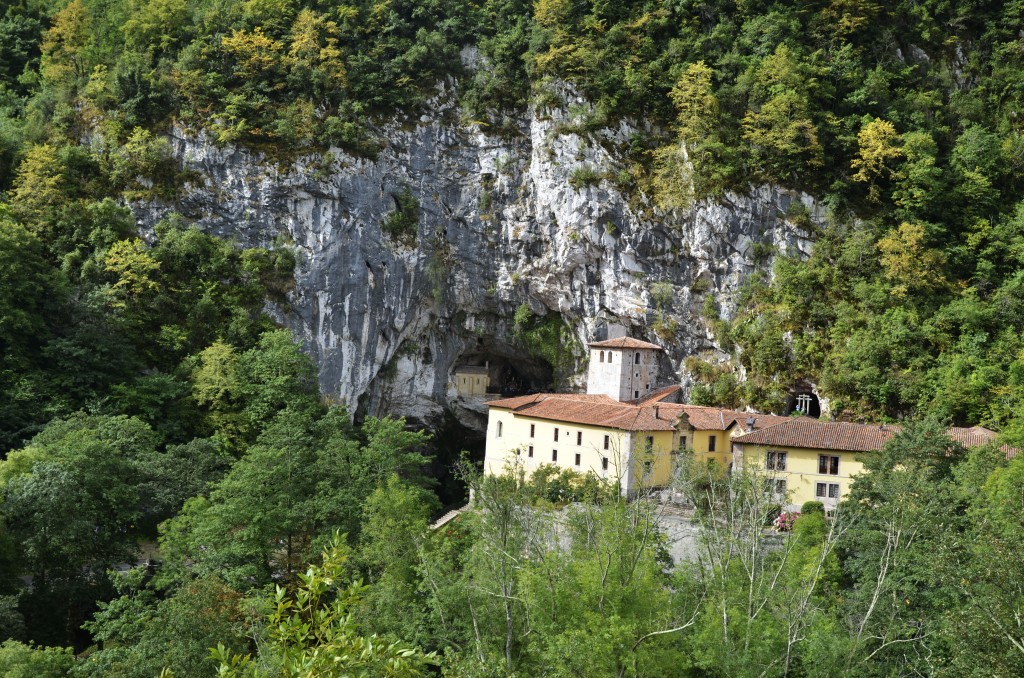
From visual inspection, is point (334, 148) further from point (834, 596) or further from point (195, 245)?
point (834, 596)

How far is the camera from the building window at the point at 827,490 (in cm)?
3366

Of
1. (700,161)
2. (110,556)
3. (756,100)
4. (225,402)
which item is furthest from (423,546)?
(756,100)

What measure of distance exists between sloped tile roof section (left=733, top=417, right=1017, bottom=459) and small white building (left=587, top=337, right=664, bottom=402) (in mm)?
8413

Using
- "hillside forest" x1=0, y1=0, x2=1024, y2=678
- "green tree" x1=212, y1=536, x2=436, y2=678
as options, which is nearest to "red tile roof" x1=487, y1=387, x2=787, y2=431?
"hillside forest" x1=0, y1=0, x2=1024, y2=678

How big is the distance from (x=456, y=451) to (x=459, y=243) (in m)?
12.2

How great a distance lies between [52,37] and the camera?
2041 inches

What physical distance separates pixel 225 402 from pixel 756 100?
28489 mm

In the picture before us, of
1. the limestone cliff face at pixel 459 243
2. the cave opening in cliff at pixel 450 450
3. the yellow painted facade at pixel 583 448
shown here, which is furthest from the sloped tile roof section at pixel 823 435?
the cave opening in cliff at pixel 450 450

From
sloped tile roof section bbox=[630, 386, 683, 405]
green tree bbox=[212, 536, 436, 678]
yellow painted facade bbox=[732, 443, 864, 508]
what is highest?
sloped tile roof section bbox=[630, 386, 683, 405]

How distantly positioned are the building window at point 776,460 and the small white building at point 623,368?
30.2ft

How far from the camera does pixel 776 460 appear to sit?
34.2m

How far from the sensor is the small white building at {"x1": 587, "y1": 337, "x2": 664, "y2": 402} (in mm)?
42000

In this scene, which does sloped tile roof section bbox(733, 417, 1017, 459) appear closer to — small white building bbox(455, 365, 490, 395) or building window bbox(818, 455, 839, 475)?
building window bbox(818, 455, 839, 475)

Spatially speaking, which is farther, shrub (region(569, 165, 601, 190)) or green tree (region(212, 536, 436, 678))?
shrub (region(569, 165, 601, 190))
